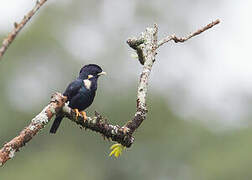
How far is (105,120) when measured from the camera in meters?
4.34

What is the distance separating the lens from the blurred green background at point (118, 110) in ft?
83.9

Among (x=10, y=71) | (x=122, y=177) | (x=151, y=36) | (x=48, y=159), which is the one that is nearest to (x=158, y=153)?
(x=122, y=177)

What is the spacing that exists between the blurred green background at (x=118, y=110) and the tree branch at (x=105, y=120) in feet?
60.3

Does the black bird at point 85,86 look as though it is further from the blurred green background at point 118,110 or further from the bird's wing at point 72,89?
the blurred green background at point 118,110

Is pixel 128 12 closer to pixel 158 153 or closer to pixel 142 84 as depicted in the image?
pixel 158 153

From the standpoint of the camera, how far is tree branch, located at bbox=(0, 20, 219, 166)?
148 inches

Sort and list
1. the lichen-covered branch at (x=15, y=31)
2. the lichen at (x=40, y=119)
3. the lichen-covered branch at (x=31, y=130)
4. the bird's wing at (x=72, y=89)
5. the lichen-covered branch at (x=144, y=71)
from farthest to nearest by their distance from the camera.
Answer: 1. the bird's wing at (x=72, y=89)
2. the lichen-covered branch at (x=144, y=71)
3. the lichen at (x=40, y=119)
4. the lichen-covered branch at (x=31, y=130)
5. the lichen-covered branch at (x=15, y=31)

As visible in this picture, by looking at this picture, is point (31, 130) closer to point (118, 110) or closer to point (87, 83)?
point (87, 83)

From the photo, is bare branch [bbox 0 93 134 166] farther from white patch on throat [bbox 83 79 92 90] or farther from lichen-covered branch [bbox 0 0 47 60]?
white patch on throat [bbox 83 79 92 90]

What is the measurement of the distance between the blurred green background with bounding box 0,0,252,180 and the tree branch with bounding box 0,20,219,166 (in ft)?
60.3

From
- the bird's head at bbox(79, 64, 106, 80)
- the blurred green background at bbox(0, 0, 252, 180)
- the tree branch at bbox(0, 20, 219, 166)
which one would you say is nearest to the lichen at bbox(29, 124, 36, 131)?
the tree branch at bbox(0, 20, 219, 166)

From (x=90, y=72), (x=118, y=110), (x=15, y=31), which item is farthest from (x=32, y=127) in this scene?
(x=118, y=110)

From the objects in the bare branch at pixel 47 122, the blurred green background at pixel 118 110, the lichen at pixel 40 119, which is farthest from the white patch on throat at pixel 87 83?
the blurred green background at pixel 118 110

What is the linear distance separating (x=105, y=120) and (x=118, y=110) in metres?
21.2
